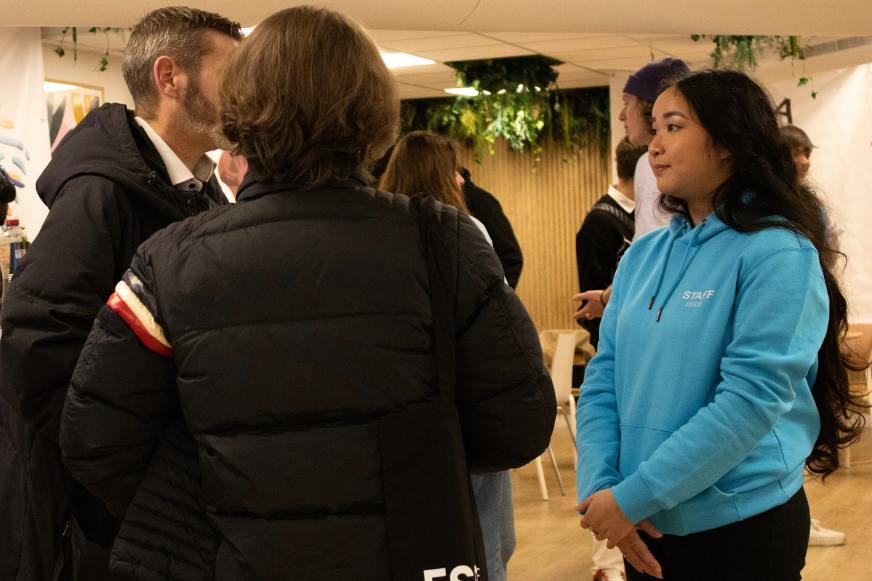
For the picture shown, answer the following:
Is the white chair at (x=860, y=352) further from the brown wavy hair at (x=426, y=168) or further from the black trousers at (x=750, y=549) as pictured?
the black trousers at (x=750, y=549)

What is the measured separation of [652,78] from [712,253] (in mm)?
1451

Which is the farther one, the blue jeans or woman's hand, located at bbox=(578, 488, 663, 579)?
the blue jeans

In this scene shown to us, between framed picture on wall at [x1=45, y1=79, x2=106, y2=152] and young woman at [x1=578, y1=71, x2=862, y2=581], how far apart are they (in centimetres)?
598

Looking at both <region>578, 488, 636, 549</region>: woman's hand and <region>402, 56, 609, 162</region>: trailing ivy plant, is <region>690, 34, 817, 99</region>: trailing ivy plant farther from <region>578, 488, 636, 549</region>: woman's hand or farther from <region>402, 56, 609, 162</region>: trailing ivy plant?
<region>578, 488, 636, 549</region>: woman's hand

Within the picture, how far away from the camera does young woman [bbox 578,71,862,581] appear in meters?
1.85

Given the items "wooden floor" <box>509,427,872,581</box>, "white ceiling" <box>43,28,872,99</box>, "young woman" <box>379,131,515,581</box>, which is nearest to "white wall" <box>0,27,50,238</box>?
"white ceiling" <box>43,28,872,99</box>

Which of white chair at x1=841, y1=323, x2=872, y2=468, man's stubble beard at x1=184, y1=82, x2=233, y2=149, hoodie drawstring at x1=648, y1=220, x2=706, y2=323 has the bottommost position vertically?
white chair at x1=841, y1=323, x2=872, y2=468

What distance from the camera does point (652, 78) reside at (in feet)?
10.8

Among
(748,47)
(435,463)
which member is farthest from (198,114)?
(748,47)

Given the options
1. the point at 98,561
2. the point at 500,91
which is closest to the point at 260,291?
the point at 98,561

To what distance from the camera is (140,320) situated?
143cm

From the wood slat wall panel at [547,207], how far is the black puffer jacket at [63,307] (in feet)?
30.6

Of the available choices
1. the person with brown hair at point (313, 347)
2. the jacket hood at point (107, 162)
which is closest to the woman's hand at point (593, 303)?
the jacket hood at point (107, 162)

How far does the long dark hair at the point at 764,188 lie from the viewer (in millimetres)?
1978
